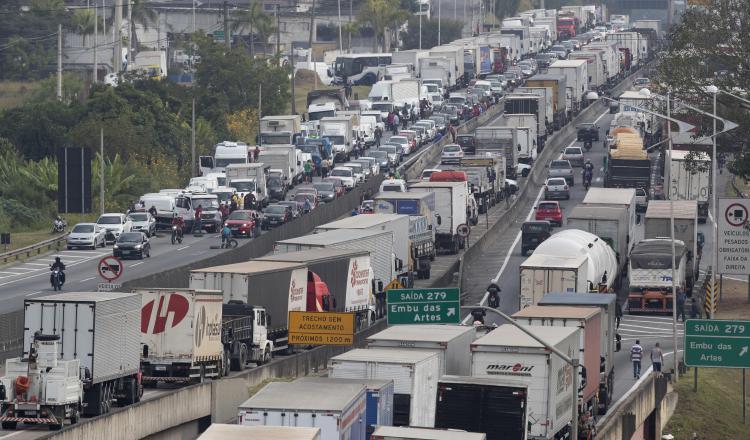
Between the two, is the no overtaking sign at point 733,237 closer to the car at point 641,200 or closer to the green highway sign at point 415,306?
the green highway sign at point 415,306

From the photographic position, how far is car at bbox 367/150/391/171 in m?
112

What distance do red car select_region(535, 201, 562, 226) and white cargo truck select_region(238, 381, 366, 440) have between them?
5434 centimetres

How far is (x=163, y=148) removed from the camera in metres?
119

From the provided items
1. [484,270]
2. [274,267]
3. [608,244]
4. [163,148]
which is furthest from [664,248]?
[163,148]

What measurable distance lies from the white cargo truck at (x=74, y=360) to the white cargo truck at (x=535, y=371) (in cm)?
804

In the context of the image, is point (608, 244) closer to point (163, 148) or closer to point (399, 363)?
point (399, 363)

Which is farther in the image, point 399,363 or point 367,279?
point 367,279

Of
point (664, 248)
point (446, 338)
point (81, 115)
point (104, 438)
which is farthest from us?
point (81, 115)

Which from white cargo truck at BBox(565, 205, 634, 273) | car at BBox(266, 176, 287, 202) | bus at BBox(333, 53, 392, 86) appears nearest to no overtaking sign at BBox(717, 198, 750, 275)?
white cargo truck at BBox(565, 205, 634, 273)

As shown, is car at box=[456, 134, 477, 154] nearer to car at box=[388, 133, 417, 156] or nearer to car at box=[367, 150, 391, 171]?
car at box=[388, 133, 417, 156]

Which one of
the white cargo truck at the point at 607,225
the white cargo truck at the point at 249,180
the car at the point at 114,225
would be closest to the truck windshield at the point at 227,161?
the white cargo truck at the point at 249,180

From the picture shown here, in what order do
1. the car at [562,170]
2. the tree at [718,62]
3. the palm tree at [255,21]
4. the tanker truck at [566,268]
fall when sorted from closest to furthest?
the tanker truck at [566,268]
the tree at [718,62]
the car at [562,170]
the palm tree at [255,21]

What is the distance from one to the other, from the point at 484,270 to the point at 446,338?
3657 centimetres

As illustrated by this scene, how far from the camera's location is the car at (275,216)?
297ft
